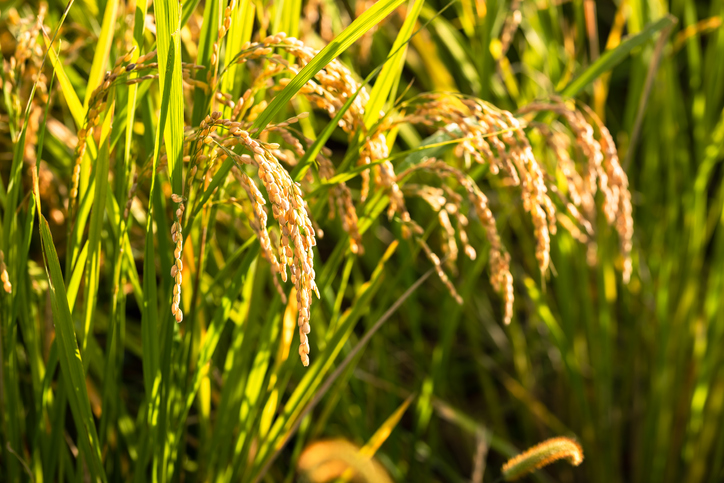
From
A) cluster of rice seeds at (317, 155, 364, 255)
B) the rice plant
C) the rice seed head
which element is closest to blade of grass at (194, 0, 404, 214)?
the rice plant

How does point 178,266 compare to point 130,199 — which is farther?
point 130,199

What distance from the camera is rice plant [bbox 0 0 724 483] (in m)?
0.71

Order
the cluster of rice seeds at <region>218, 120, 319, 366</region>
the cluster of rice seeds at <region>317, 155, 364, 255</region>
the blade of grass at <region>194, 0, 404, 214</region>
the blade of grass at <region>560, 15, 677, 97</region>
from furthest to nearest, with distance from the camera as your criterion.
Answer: the blade of grass at <region>560, 15, 677, 97</region>, the cluster of rice seeds at <region>317, 155, 364, 255</region>, the blade of grass at <region>194, 0, 404, 214</region>, the cluster of rice seeds at <region>218, 120, 319, 366</region>

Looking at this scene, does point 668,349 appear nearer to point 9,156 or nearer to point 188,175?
point 188,175

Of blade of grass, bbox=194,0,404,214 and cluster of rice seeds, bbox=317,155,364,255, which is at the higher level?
blade of grass, bbox=194,0,404,214

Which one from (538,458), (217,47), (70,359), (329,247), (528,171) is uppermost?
(217,47)

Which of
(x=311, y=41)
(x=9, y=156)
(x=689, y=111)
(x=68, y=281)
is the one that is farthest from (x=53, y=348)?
(x=689, y=111)

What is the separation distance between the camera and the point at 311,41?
1.40 meters

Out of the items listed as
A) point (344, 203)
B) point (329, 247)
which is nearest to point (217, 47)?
point (344, 203)

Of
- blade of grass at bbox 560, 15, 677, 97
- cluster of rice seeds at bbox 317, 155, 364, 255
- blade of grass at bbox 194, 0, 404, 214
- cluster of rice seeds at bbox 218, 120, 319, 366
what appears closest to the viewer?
cluster of rice seeds at bbox 218, 120, 319, 366

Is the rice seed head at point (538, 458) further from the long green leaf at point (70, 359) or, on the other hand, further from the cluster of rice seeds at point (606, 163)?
the long green leaf at point (70, 359)

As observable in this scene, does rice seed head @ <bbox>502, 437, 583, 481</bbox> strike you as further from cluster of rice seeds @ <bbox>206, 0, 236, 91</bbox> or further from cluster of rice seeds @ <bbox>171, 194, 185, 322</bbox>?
cluster of rice seeds @ <bbox>206, 0, 236, 91</bbox>

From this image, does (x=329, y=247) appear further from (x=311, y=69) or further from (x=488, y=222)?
(x=311, y=69)

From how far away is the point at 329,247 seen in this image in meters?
2.03
